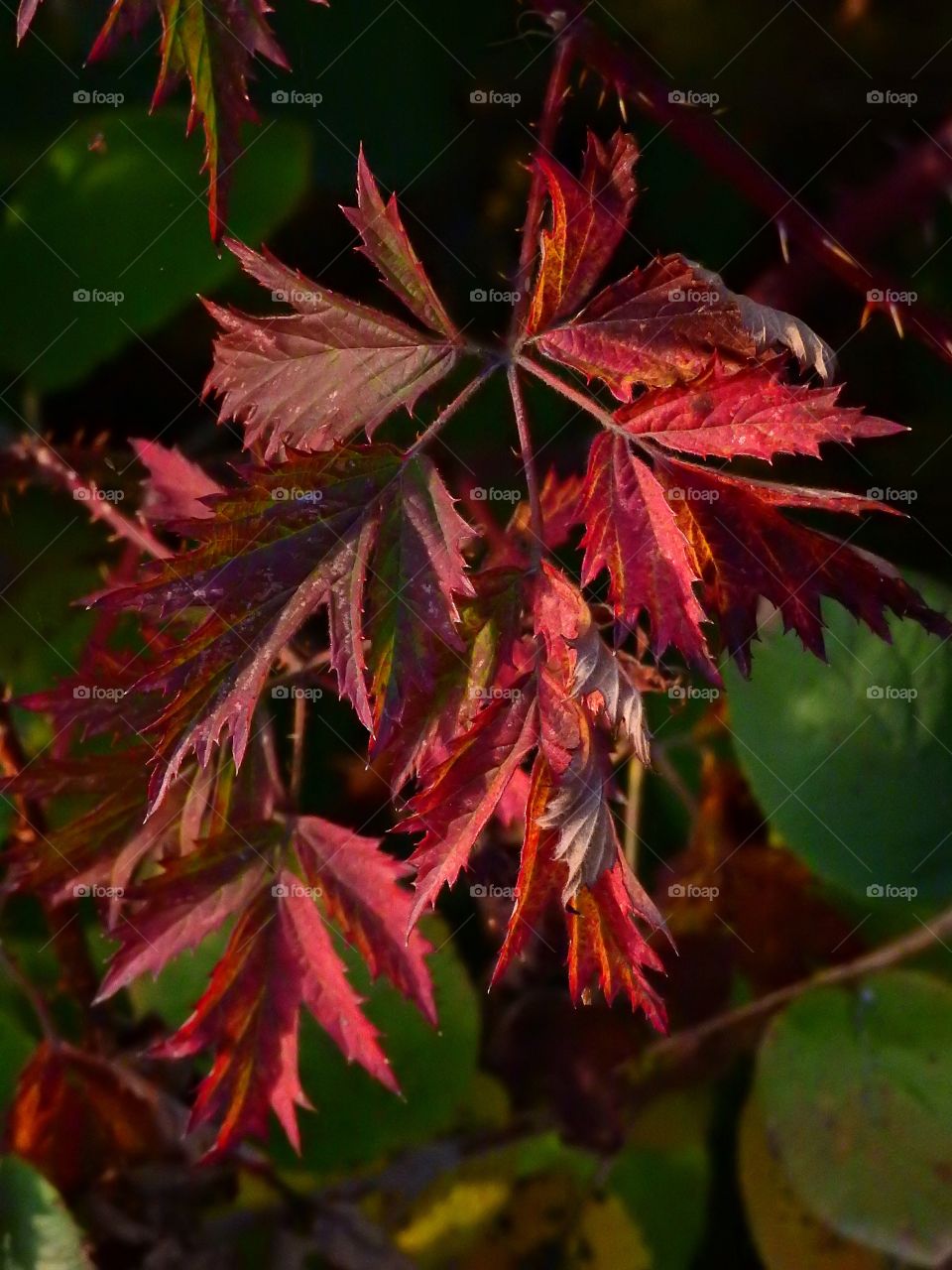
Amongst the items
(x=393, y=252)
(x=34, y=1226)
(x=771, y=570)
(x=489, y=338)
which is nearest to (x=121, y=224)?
(x=489, y=338)

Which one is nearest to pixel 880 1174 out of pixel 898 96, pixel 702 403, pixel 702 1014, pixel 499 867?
pixel 702 1014

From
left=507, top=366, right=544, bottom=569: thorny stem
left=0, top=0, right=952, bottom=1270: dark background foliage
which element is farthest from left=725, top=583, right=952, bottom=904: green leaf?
left=507, top=366, right=544, bottom=569: thorny stem

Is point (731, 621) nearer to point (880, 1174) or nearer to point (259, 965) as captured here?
point (259, 965)

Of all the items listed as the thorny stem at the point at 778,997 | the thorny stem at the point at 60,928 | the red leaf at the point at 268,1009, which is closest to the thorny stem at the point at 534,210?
the red leaf at the point at 268,1009

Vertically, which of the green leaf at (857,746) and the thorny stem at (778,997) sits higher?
the green leaf at (857,746)

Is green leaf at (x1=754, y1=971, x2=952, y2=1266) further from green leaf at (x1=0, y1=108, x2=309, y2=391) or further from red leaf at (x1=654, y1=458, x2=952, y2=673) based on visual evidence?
green leaf at (x1=0, y1=108, x2=309, y2=391)

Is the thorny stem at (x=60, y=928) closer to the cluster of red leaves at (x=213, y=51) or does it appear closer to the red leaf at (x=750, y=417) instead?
the cluster of red leaves at (x=213, y=51)
